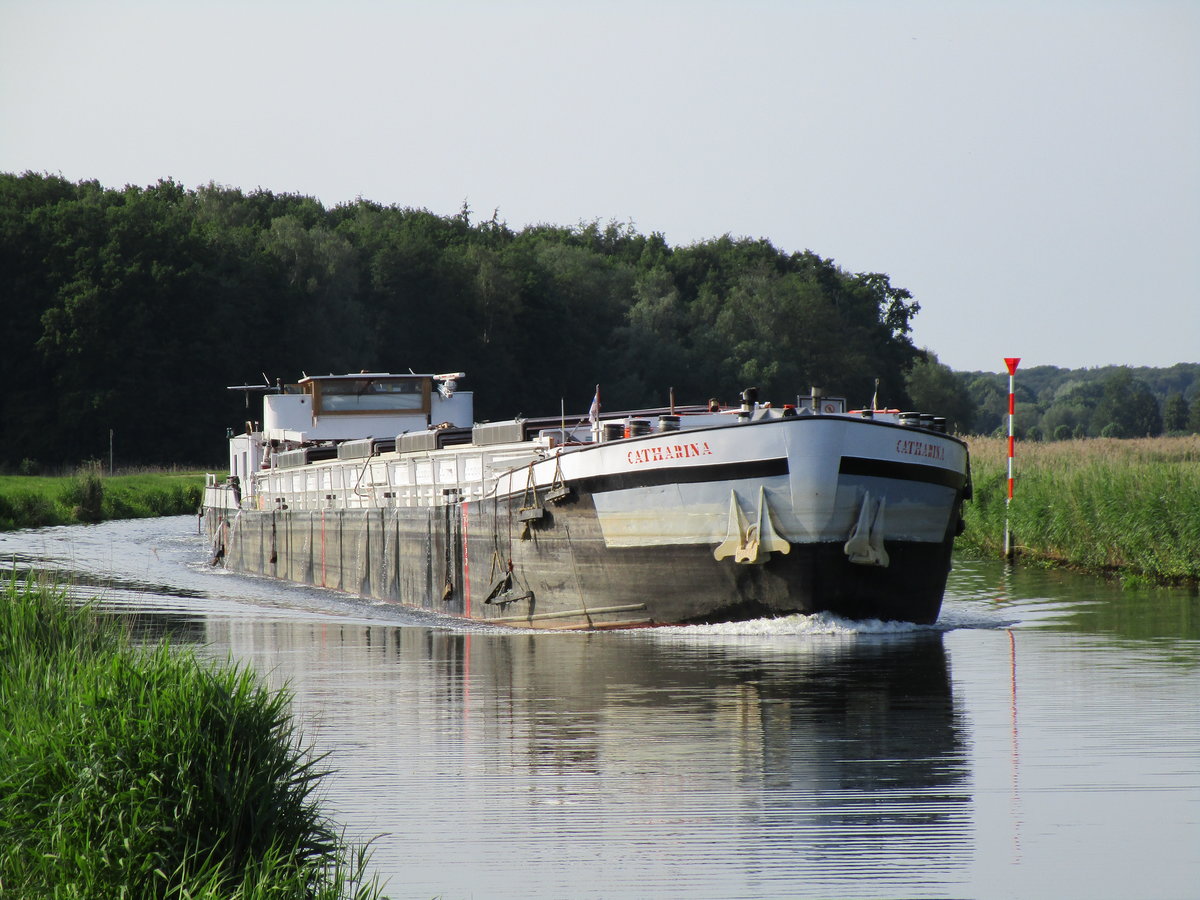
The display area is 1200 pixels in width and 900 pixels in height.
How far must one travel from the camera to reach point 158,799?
19.1ft

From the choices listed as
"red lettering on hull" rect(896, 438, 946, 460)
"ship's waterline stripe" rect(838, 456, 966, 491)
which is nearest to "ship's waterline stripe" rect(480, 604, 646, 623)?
"ship's waterline stripe" rect(838, 456, 966, 491)

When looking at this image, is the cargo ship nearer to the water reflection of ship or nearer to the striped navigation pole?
the water reflection of ship

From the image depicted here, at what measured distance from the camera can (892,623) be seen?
16.5m

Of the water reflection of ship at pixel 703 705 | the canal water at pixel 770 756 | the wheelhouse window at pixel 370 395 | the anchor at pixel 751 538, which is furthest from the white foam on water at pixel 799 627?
the wheelhouse window at pixel 370 395

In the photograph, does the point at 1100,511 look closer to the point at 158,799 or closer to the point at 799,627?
the point at 799,627

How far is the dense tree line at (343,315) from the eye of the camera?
69500mm

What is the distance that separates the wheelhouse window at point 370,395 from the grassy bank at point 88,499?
1251 cm

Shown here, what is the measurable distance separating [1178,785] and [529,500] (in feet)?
37.9

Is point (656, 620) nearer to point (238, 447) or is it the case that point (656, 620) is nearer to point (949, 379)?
point (238, 447)

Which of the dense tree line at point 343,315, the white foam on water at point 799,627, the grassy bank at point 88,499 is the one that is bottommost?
the white foam on water at point 799,627

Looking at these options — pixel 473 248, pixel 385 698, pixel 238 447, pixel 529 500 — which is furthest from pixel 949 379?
pixel 385 698

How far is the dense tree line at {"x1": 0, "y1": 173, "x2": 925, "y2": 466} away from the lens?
228 feet

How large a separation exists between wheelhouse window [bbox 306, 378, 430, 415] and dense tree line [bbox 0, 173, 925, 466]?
36892mm

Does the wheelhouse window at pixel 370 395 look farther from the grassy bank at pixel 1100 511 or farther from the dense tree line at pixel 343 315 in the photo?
the dense tree line at pixel 343 315
